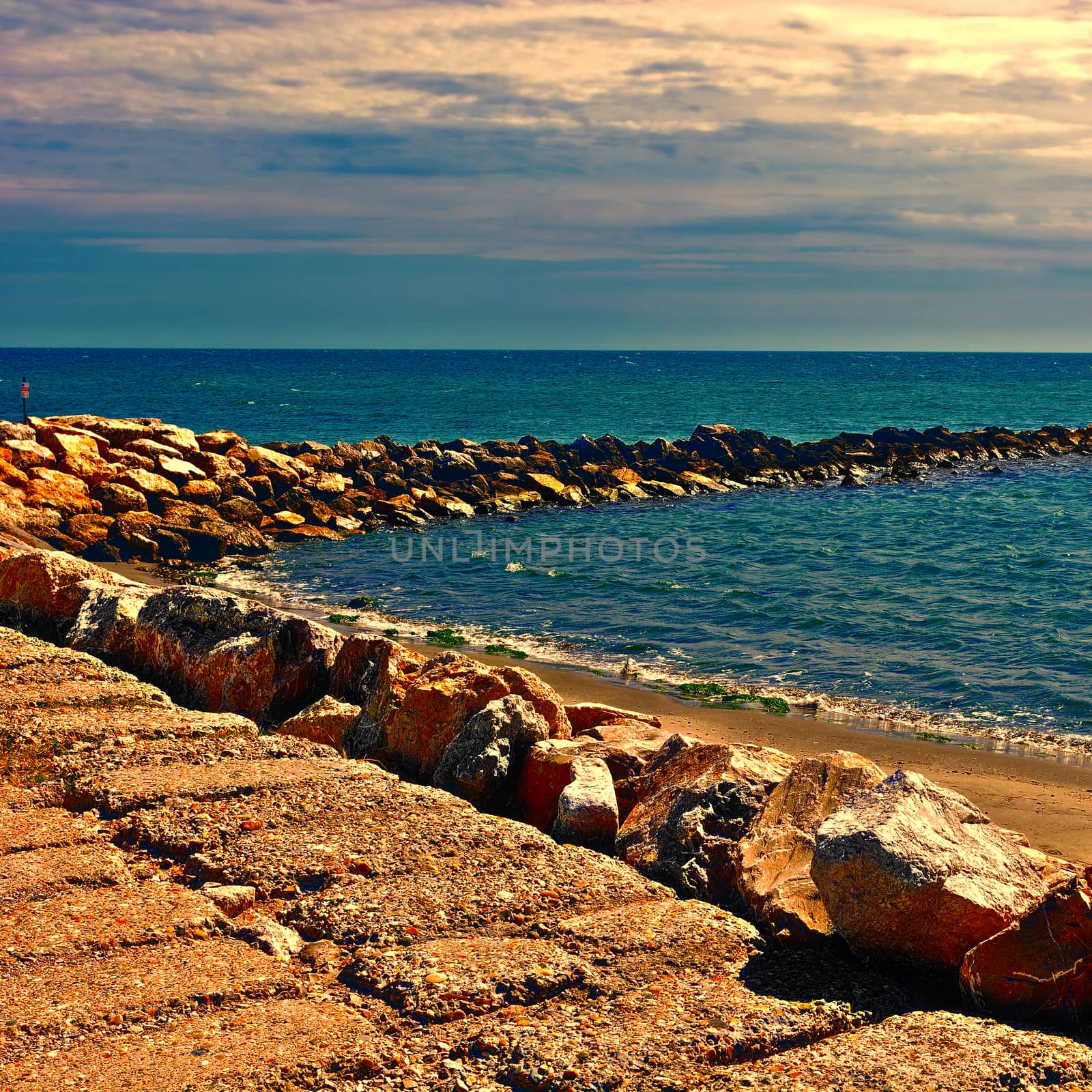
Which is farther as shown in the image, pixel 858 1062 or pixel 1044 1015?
pixel 1044 1015

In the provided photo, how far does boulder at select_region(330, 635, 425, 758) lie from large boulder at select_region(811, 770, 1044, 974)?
484 centimetres

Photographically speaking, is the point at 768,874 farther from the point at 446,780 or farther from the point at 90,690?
the point at 90,690

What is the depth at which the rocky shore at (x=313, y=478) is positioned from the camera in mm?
27172

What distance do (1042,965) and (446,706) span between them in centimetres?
569

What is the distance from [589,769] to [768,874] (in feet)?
6.90

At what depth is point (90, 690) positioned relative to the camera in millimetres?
10703

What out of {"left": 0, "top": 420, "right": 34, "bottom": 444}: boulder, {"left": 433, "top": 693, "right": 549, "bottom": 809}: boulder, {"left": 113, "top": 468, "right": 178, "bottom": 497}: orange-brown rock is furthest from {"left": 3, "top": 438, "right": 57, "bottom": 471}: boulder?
{"left": 433, "top": 693, "right": 549, "bottom": 809}: boulder

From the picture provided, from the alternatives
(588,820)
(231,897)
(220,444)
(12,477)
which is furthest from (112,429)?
(231,897)

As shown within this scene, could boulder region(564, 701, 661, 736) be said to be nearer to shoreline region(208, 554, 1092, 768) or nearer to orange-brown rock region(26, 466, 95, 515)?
shoreline region(208, 554, 1092, 768)

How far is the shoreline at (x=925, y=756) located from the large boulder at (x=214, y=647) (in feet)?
14.7

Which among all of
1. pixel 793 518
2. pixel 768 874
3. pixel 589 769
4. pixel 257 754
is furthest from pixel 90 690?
pixel 793 518

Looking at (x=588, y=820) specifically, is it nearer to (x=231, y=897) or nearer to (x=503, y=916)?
(x=503, y=916)

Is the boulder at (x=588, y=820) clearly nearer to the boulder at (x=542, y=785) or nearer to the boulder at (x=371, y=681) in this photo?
the boulder at (x=542, y=785)

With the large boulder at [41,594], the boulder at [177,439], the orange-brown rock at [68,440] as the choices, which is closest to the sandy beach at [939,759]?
the large boulder at [41,594]
